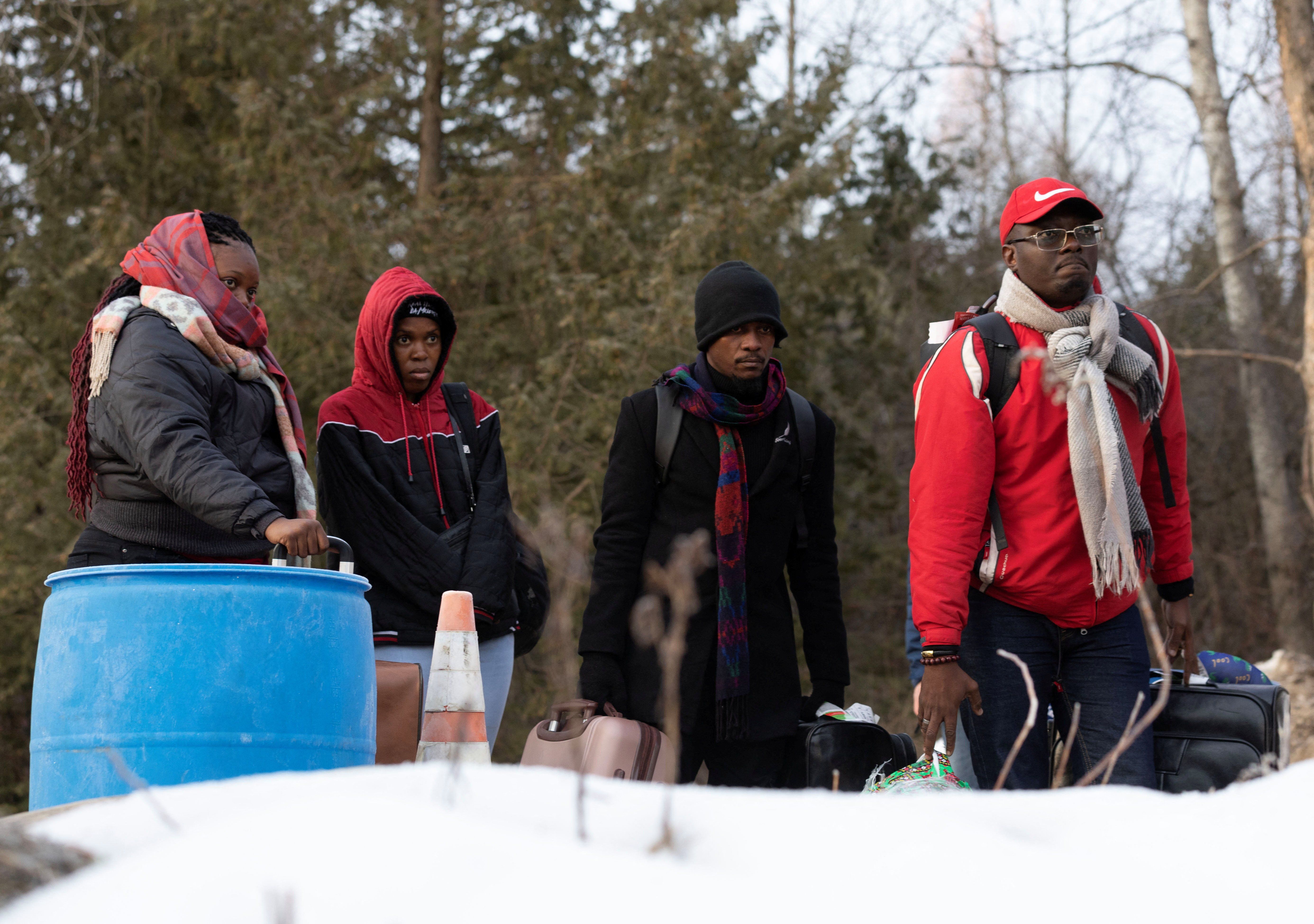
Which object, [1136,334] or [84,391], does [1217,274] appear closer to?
[1136,334]

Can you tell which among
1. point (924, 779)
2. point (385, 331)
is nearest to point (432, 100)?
point (385, 331)

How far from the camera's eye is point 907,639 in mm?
4430

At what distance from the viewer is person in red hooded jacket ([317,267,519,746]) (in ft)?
12.2

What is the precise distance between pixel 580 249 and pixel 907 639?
624 cm

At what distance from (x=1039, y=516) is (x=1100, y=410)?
30cm

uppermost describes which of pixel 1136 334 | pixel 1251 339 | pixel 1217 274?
pixel 1217 274

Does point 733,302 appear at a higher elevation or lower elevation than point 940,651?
higher

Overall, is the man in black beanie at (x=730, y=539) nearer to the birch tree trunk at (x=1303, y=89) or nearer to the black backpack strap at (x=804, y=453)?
the black backpack strap at (x=804, y=453)

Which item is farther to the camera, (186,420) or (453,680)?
(453,680)

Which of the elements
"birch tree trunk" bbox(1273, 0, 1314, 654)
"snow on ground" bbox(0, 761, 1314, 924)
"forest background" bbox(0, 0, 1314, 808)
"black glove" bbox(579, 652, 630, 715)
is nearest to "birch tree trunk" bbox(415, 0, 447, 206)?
"forest background" bbox(0, 0, 1314, 808)

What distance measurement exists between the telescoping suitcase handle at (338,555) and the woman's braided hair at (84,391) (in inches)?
20.9

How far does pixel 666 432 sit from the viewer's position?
367 centimetres

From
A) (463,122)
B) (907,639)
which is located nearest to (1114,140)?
(463,122)

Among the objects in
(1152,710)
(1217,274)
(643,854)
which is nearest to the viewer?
(643,854)
